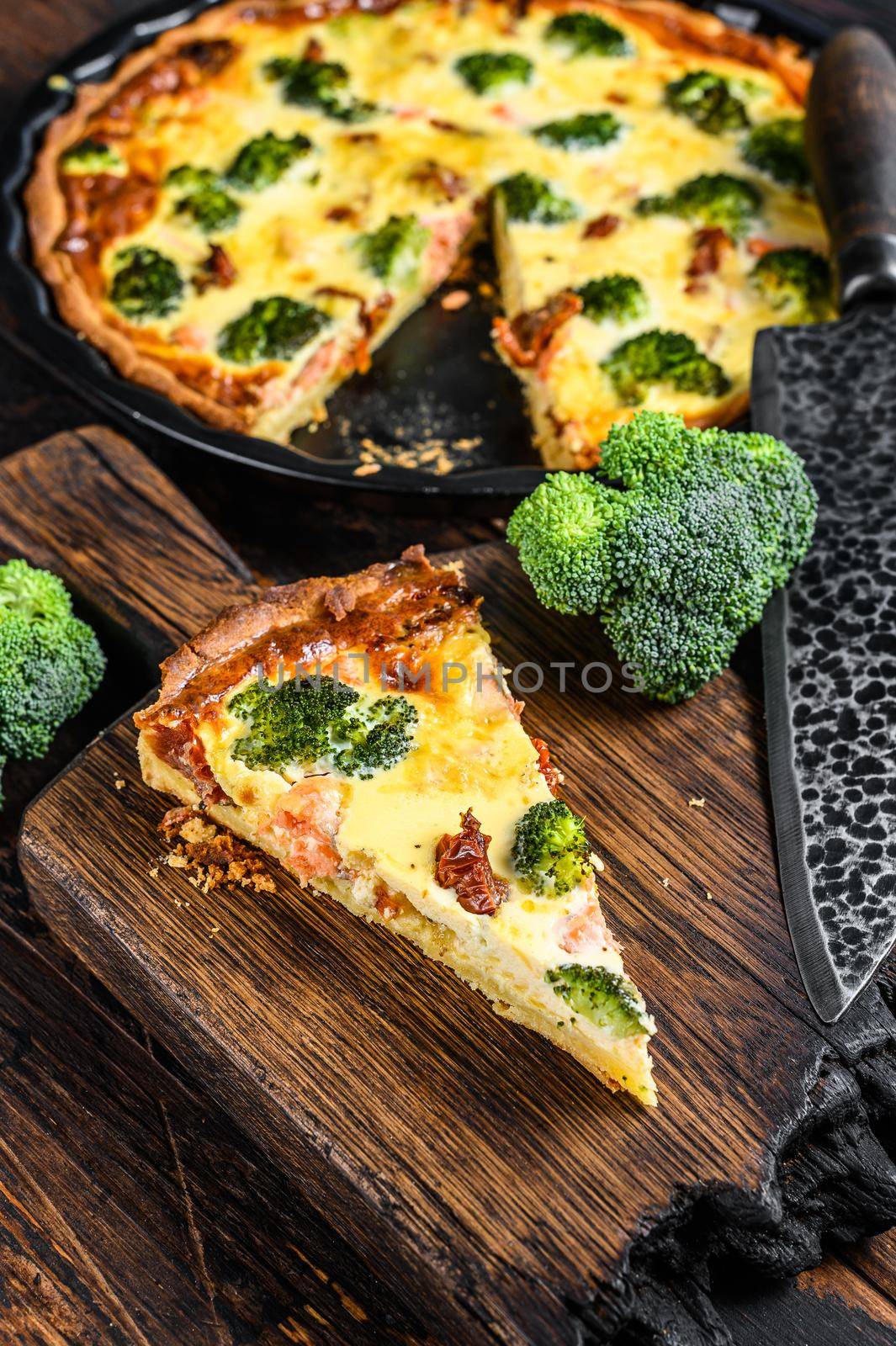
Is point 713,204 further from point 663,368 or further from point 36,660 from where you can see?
point 36,660

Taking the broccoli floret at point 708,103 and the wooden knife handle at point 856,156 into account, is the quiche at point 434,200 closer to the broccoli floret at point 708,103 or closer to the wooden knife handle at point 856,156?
the broccoli floret at point 708,103

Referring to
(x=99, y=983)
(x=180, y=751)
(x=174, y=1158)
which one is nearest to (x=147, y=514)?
(x=180, y=751)

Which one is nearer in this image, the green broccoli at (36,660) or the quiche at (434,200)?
the green broccoli at (36,660)

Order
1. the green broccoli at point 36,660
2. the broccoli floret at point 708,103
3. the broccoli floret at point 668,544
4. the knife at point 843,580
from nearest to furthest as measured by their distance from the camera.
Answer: the knife at point 843,580 → the broccoli floret at point 668,544 → the green broccoli at point 36,660 → the broccoli floret at point 708,103

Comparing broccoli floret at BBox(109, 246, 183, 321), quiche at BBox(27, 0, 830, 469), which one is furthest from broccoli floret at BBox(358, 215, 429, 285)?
broccoli floret at BBox(109, 246, 183, 321)

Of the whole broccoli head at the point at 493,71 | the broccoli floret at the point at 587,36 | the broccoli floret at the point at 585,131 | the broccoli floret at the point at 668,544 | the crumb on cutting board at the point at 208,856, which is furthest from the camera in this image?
the broccoli floret at the point at 587,36

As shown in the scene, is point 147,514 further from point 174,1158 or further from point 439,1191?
point 439,1191

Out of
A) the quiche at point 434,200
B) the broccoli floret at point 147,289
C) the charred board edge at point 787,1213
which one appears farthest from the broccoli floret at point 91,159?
the charred board edge at point 787,1213
